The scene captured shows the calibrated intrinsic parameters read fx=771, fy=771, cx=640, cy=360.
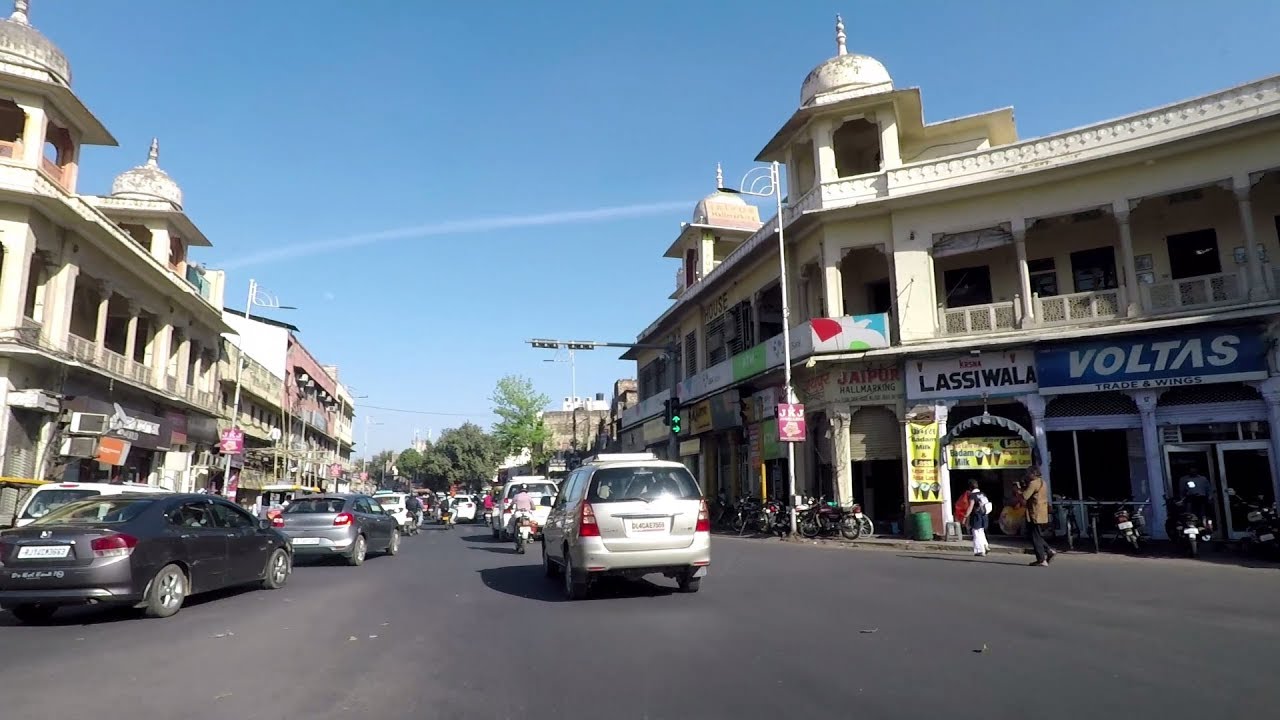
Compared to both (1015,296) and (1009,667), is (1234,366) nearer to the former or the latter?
(1015,296)

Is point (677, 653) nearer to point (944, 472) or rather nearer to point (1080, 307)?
point (944, 472)

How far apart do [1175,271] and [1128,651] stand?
1722 centimetres

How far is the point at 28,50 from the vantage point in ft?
77.9

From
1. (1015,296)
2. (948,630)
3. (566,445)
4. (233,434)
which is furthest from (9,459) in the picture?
(566,445)

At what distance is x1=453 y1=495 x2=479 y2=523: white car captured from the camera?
4003 centimetres

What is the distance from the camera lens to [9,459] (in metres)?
21.3

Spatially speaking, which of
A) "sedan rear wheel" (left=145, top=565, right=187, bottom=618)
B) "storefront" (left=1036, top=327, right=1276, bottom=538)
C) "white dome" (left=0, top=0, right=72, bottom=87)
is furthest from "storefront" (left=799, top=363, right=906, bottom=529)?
"white dome" (left=0, top=0, right=72, bottom=87)

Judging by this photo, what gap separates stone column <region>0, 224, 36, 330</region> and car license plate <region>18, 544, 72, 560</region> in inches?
689

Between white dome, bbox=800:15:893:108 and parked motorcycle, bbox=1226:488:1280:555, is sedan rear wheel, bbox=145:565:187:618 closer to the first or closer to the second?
parked motorcycle, bbox=1226:488:1280:555

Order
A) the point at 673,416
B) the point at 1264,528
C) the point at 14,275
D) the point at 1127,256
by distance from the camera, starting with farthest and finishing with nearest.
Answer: the point at 673,416, the point at 14,275, the point at 1127,256, the point at 1264,528

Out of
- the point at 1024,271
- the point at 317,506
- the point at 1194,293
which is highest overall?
the point at 1024,271

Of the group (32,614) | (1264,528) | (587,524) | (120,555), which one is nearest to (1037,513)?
(1264,528)

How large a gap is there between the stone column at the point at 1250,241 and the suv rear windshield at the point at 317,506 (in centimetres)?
2056

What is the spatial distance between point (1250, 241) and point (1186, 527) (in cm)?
743
